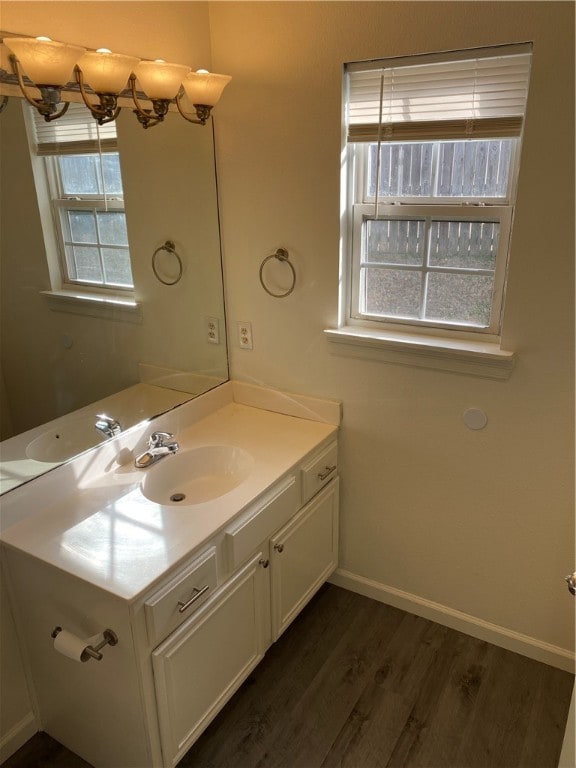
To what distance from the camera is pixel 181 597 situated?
5.17 feet

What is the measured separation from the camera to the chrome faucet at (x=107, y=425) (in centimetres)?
197

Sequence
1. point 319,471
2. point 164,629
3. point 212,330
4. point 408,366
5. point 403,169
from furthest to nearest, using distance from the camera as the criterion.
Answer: point 212,330 < point 319,471 < point 408,366 < point 403,169 < point 164,629

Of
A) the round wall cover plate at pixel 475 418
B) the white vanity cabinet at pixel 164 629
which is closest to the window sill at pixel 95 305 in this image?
the white vanity cabinet at pixel 164 629

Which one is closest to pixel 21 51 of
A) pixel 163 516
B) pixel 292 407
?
pixel 163 516

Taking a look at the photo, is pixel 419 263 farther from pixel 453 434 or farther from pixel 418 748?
pixel 418 748

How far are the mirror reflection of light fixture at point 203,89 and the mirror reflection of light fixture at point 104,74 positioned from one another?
0.31m

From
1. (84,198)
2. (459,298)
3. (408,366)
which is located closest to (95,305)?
(84,198)

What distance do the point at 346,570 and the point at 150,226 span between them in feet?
5.50

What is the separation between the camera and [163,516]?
5.72 ft

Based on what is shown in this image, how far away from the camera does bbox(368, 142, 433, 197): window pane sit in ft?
6.50

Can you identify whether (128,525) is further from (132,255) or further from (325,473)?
(132,255)

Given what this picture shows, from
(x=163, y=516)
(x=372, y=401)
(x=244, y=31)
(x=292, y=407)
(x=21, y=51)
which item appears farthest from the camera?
(x=292, y=407)

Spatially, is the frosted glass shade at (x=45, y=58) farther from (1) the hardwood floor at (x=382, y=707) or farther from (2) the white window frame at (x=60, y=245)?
(1) the hardwood floor at (x=382, y=707)

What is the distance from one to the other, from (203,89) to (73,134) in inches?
18.2
